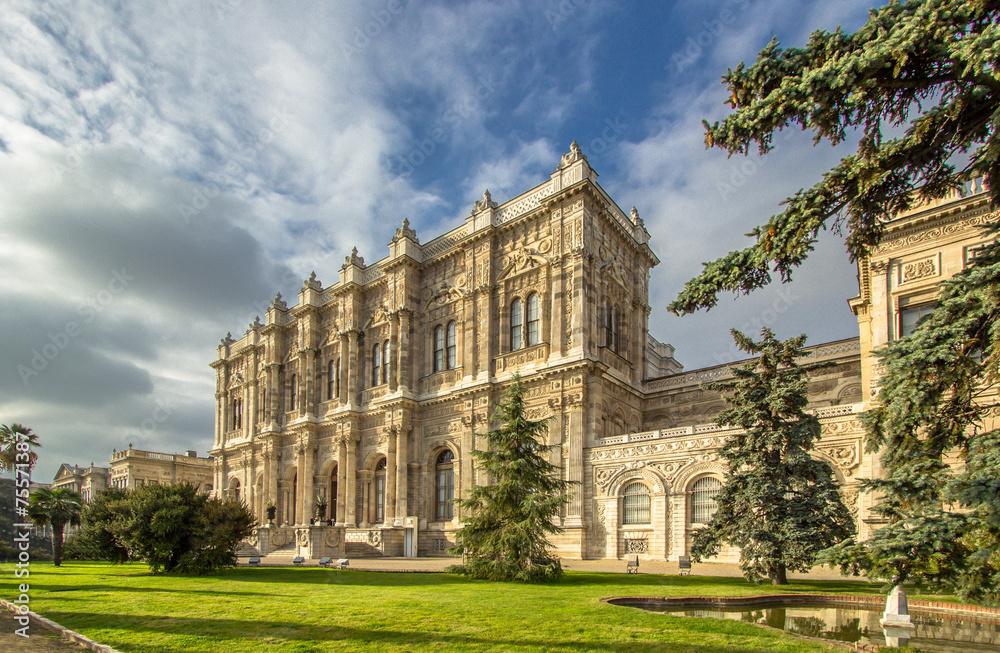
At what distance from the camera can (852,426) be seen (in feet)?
69.9

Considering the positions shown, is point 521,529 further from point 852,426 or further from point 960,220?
point 960,220

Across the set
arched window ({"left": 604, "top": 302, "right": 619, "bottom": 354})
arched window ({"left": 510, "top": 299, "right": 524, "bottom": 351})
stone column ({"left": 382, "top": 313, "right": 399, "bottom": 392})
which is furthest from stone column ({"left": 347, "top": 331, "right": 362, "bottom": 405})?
arched window ({"left": 604, "top": 302, "right": 619, "bottom": 354})

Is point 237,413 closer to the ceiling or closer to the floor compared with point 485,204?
closer to the floor

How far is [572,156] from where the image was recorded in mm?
30328

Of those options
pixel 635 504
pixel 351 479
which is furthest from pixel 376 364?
pixel 635 504

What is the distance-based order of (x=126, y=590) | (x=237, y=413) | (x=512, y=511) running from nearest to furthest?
(x=126, y=590)
(x=512, y=511)
(x=237, y=413)

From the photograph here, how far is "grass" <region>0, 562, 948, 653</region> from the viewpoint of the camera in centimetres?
811

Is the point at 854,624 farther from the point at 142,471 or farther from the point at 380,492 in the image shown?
the point at 142,471

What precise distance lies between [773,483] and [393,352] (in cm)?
2367

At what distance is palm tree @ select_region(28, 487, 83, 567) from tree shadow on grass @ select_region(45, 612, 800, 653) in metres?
27.8

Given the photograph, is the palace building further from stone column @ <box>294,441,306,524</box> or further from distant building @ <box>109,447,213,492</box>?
distant building @ <box>109,447,213,492</box>

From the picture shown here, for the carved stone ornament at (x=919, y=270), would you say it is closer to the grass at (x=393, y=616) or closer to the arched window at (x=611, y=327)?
the grass at (x=393, y=616)

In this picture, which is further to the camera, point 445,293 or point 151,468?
point 151,468

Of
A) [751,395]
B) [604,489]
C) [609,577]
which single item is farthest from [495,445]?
[604,489]
